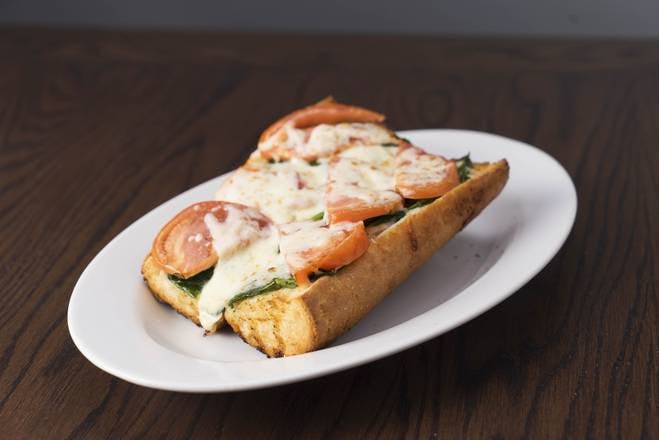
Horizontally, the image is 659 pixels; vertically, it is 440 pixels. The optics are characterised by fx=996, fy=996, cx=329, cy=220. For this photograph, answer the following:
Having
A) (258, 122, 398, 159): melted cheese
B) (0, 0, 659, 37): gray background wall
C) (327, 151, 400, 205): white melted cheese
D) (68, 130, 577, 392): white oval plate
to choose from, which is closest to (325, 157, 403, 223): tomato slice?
(327, 151, 400, 205): white melted cheese

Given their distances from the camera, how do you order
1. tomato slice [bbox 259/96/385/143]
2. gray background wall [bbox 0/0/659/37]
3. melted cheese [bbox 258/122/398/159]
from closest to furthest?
melted cheese [bbox 258/122/398/159] → tomato slice [bbox 259/96/385/143] → gray background wall [bbox 0/0/659/37]

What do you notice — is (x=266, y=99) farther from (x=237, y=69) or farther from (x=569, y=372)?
(x=569, y=372)

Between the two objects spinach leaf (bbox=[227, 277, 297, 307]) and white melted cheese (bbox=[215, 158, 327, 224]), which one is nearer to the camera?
spinach leaf (bbox=[227, 277, 297, 307])

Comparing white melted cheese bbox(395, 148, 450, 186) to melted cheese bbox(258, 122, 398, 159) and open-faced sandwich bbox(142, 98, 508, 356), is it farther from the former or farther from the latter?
melted cheese bbox(258, 122, 398, 159)

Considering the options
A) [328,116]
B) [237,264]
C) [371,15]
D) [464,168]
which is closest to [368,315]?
[237,264]

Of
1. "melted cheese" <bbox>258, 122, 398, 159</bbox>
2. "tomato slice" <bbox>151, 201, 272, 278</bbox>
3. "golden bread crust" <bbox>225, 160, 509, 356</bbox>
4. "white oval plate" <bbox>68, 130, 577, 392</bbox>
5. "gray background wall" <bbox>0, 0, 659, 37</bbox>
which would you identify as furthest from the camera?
"gray background wall" <bbox>0, 0, 659, 37</bbox>

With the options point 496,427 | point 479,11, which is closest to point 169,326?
point 496,427

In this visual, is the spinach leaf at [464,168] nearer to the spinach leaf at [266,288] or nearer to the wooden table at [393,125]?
the wooden table at [393,125]

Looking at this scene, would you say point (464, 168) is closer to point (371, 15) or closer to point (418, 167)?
point (418, 167)
